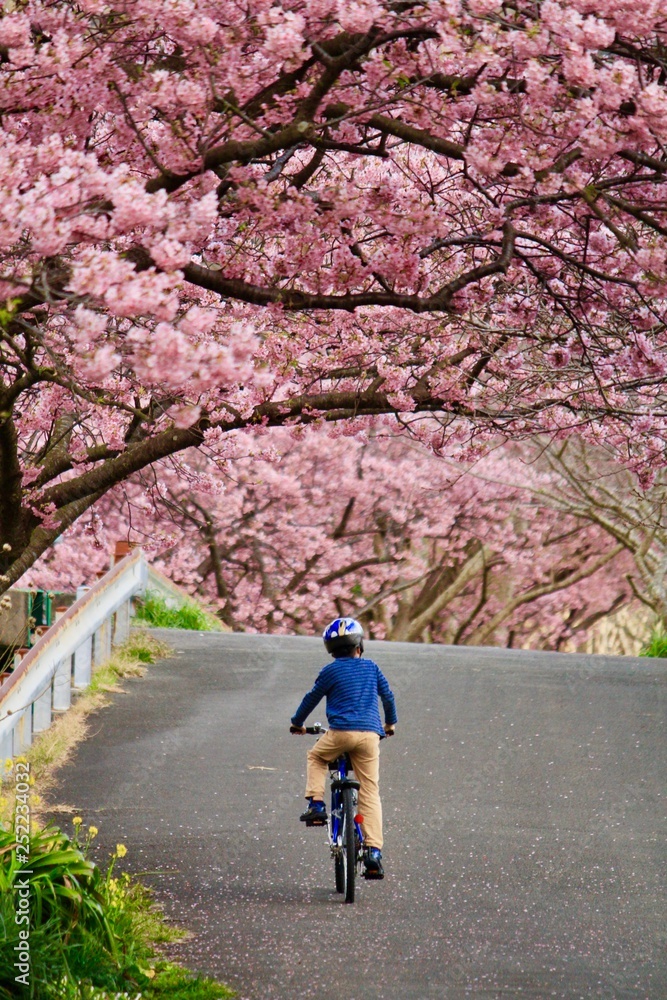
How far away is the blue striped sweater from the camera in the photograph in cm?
725

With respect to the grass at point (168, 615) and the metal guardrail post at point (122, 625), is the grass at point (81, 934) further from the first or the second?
the grass at point (168, 615)

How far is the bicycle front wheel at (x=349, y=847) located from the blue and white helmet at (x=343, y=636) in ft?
2.73

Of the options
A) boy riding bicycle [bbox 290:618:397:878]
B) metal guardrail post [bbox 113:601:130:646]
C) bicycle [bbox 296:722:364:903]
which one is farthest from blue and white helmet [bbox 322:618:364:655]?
metal guardrail post [bbox 113:601:130:646]

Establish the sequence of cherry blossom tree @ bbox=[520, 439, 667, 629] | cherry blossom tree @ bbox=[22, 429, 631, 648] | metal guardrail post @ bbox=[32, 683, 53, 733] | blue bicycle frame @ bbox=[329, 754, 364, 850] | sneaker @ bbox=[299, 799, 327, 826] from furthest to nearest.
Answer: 1. cherry blossom tree @ bbox=[22, 429, 631, 648]
2. cherry blossom tree @ bbox=[520, 439, 667, 629]
3. metal guardrail post @ bbox=[32, 683, 53, 733]
4. sneaker @ bbox=[299, 799, 327, 826]
5. blue bicycle frame @ bbox=[329, 754, 364, 850]

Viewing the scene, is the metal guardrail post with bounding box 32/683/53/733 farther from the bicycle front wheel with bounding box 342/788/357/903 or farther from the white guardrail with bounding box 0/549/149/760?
the bicycle front wheel with bounding box 342/788/357/903

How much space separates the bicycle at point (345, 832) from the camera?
6902 mm

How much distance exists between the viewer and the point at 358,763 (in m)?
7.29

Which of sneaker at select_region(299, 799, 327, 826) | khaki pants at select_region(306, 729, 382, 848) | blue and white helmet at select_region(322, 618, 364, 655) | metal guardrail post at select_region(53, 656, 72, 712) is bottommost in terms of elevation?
sneaker at select_region(299, 799, 327, 826)

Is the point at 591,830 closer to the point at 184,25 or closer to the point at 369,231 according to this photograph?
the point at 369,231

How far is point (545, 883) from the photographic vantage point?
7473mm

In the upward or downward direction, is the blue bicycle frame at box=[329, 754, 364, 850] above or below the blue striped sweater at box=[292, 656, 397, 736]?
below

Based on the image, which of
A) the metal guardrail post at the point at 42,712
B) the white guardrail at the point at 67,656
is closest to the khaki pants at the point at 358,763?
the white guardrail at the point at 67,656

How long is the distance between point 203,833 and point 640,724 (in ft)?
16.5

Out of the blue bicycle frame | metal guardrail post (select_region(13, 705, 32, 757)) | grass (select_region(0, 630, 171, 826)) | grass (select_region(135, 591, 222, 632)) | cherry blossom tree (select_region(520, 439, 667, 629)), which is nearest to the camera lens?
the blue bicycle frame
